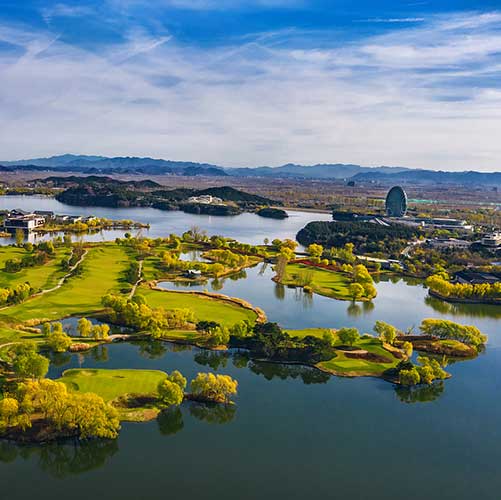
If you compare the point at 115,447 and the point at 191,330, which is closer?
Result: the point at 115,447

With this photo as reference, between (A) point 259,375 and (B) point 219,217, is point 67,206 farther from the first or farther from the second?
(A) point 259,375

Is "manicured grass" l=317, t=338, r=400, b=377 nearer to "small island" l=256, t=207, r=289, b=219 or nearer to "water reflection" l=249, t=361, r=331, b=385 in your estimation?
"water reflection" l=249, t=361, r=331, b=385

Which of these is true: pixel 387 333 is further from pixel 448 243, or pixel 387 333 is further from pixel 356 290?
pixel 448 243

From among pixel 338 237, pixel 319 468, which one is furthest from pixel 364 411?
pixel 338 237

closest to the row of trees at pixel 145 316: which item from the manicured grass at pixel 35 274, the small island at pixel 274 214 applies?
the manicured grass at pixel 35 274

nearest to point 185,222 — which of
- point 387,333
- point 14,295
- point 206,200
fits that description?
point 206,200

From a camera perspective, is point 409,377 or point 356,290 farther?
point 356,290
